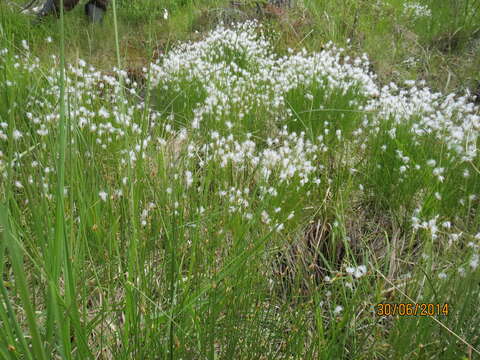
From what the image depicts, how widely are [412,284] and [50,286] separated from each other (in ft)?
5.06

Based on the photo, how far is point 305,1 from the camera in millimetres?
7312

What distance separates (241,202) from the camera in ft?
7.38

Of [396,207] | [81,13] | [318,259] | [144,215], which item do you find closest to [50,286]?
[144,215]

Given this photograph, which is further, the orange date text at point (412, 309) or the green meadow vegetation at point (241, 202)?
the orange date text at point (412, 309)

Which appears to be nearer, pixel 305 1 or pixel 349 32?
pixel 349 32

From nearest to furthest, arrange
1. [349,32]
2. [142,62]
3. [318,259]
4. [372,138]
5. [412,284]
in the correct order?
[412,284], [318,259], [372,138], [142,62], [349,32]

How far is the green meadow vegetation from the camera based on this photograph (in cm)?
133

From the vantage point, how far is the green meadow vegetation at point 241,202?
1.33m

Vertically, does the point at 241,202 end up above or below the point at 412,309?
above

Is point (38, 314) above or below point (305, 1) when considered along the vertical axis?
below

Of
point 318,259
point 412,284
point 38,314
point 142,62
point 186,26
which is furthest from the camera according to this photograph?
point 186,26

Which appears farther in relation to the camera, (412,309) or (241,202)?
(241,202)

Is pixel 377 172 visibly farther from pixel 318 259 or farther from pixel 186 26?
pixel 186 26

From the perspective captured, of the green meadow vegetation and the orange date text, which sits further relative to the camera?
the orange date text
